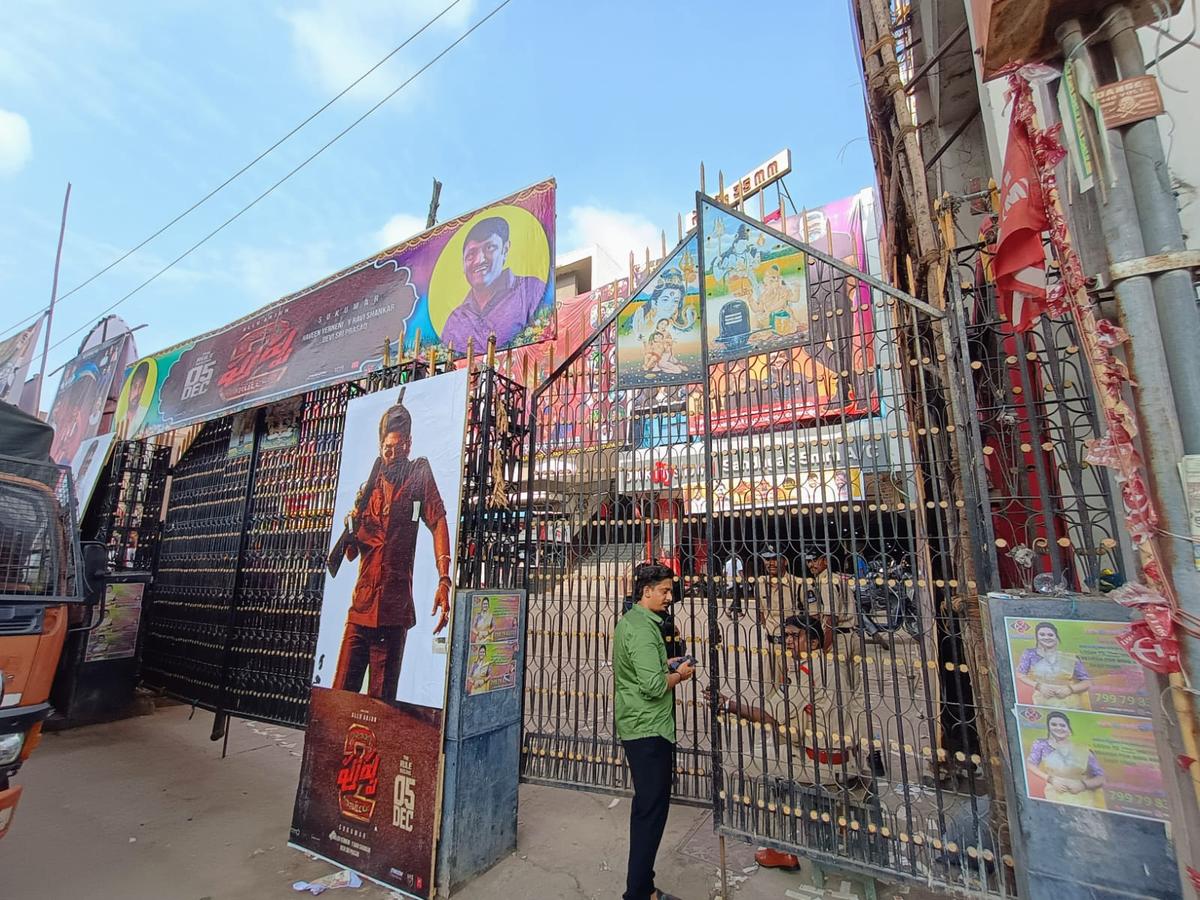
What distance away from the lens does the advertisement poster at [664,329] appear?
4.07 meters

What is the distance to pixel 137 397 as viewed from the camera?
837cm

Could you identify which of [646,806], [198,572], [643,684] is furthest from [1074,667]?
[198,572]

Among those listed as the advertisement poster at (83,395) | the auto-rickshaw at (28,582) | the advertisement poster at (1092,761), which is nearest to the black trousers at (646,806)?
the advertisement poster at (1092,761)

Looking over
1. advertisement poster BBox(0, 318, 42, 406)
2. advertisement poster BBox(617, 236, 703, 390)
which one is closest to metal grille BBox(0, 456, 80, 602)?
advertisement poster BBox(617, 236, 703, 390)

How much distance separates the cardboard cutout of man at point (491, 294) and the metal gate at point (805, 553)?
1.98 ft

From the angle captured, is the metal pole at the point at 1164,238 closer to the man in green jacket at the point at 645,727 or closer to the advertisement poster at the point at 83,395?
the man in green jacket at the point at 645,727

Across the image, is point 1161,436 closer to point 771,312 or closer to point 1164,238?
point 1164,238

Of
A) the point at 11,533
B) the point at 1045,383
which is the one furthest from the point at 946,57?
the point at 11,533

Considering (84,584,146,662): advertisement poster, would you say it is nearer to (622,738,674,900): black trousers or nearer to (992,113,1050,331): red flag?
(622,738,674,900): black trousers

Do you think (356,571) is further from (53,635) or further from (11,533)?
(11,533)

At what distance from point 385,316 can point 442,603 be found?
3.19 m

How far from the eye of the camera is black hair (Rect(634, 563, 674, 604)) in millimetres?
3205

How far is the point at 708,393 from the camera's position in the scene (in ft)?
11.9

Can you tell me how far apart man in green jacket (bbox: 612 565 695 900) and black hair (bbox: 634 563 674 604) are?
0.13m
